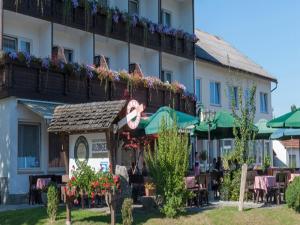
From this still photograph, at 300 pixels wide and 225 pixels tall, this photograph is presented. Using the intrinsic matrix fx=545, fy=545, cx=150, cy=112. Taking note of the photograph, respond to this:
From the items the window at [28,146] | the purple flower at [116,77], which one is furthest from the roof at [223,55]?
the window at [28,146]

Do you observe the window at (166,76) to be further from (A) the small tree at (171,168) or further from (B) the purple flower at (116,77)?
(A) the small tree at (171,168)

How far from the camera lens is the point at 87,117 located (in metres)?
13.4

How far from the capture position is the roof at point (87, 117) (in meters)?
12.9

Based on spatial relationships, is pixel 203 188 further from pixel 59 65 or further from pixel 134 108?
pixel 59 65

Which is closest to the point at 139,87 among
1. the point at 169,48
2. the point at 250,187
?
the point at 169,48

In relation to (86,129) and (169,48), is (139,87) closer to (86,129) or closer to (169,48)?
(169,48)

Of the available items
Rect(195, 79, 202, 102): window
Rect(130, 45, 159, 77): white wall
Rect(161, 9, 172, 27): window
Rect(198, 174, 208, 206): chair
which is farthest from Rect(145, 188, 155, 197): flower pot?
Rect(195, 79, 202, 102): window

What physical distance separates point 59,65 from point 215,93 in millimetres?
15716

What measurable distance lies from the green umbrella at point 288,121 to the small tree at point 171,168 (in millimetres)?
4970

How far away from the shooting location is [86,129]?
13.1 meters

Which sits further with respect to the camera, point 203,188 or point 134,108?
point 203,188

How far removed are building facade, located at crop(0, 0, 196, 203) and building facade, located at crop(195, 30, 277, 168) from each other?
4284 mm

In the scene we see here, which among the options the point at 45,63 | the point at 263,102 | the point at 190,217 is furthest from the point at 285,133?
the point at 263,102

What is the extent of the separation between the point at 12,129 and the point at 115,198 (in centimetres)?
754
